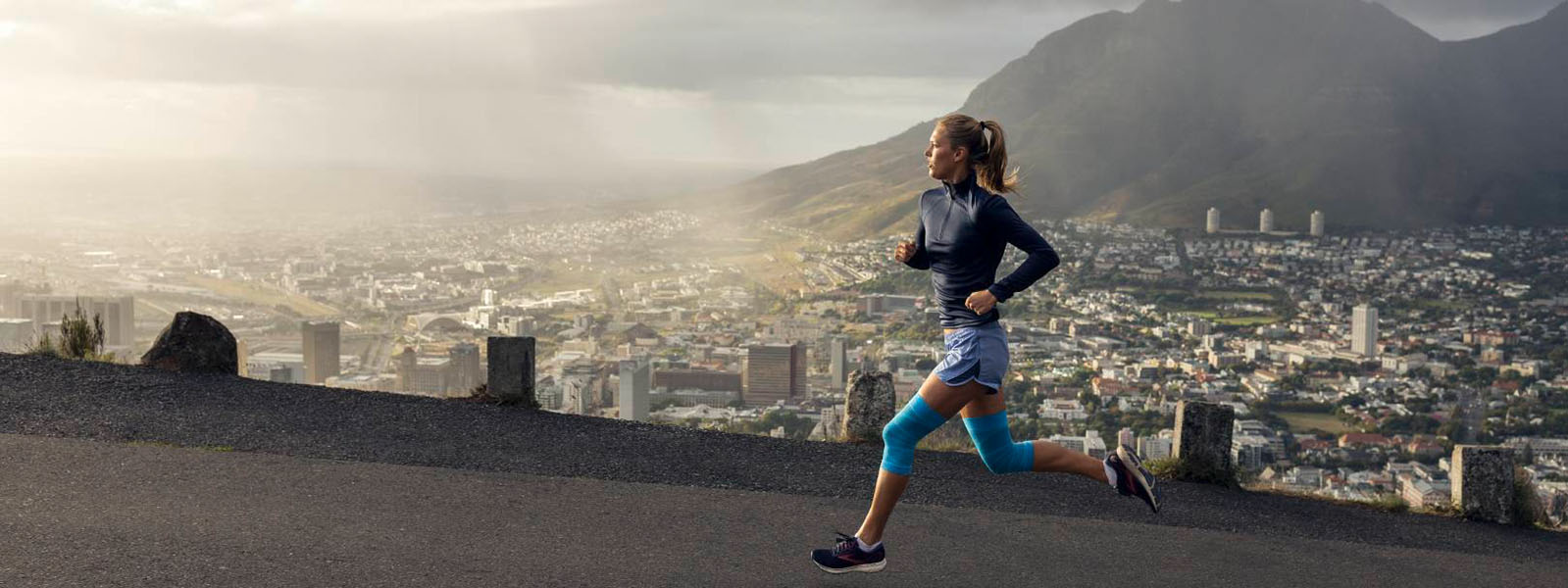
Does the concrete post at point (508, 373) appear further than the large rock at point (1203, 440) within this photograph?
Yes

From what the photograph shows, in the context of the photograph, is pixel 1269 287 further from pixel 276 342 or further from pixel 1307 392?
pixel 276 342

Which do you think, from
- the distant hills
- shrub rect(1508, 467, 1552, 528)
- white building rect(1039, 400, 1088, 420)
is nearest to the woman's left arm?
shrub rect(1508, 467, 1552, 528)

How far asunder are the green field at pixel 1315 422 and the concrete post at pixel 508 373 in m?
19.1

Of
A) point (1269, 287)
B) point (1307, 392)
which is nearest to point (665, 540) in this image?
point (1307, 392)

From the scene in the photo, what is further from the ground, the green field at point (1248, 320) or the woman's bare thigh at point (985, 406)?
the woman's bare thigh at point (985, 406)

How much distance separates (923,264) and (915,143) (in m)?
89.0

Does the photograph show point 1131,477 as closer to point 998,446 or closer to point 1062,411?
point 998,446

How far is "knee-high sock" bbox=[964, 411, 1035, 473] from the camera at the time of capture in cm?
505

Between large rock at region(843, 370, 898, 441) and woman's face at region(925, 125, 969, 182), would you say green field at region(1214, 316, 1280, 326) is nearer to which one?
large rock at region(843, 370, 898, 441)

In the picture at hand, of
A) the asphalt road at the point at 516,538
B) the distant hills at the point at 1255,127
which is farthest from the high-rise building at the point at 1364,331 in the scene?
the asphalt road at the point at 516,538

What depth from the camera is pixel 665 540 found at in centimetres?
523

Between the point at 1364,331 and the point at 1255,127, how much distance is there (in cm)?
6597

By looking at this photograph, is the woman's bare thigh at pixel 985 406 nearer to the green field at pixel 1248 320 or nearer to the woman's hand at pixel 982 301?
the woman's hand at pixel 982 301

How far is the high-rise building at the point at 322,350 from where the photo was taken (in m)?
15.9
